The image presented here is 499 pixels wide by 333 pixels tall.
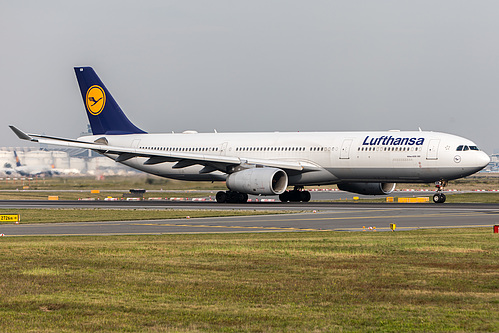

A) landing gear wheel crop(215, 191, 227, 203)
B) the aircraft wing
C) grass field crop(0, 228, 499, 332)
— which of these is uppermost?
the aircraft wing

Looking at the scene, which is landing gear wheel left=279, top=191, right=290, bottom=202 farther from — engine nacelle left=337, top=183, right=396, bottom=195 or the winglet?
the winglet

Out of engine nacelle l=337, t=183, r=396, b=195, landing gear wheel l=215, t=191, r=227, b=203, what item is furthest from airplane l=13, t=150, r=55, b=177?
engine nacelle l=337, t=183, r=396, b=195

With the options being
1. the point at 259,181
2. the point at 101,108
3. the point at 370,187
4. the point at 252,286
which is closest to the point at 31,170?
the point at 101,108

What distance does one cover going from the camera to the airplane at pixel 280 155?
151ft

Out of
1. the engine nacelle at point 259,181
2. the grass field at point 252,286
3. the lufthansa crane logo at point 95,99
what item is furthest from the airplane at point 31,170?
the grass field at point 252,286

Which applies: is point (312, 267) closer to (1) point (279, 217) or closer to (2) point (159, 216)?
(1) point (279, 217)

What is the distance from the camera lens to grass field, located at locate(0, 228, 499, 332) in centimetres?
1120

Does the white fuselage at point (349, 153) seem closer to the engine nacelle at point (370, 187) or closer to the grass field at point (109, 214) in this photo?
the engine nacelle at point (370, 187)

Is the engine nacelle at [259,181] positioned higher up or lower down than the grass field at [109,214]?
higher up

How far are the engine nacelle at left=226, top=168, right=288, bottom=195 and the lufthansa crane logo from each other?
1522cm

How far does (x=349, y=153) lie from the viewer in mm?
47969

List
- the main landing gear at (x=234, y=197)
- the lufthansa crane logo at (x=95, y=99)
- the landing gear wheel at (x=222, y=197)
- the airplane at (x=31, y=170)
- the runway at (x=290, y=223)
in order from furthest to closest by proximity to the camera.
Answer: the airplane at (x=31, y=170), the lufthansa crane logo at (x=95, y=99), the landing gear wheel at (x=222, y=197), the main landing gear at (x=234, y=197), the runway at (x=290, y=223)

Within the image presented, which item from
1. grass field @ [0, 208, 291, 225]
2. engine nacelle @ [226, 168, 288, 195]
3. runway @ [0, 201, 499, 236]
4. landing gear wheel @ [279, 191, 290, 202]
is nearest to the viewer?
runway @ [0, 201, 499, 236]

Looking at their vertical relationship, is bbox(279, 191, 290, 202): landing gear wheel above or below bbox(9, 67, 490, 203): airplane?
below
